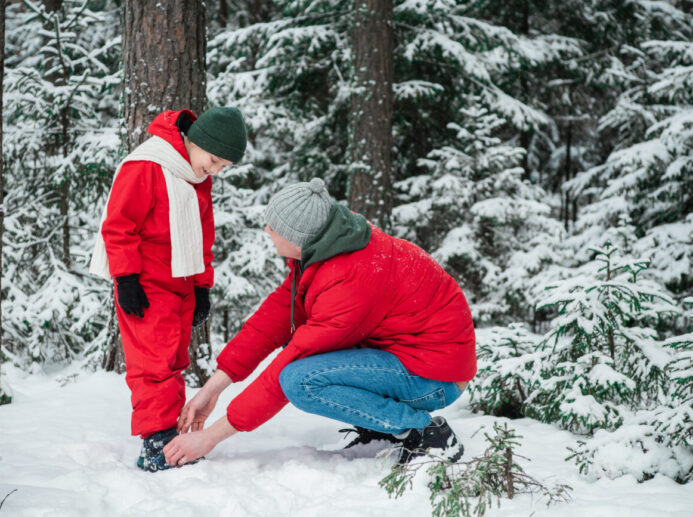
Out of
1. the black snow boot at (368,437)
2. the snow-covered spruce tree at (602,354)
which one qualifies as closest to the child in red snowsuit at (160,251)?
the black snow boot at (368,437)

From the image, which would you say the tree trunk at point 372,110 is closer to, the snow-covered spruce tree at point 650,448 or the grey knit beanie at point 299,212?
the grey knit beanie at point 299,212

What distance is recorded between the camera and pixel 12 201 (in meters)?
7.05

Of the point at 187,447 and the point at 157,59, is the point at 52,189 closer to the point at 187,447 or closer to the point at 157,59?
the point at 157,59

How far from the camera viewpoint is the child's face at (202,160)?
8.36 ft

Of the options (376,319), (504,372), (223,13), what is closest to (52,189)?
(376,319)

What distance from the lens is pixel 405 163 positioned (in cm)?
938

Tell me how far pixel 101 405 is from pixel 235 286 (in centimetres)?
409

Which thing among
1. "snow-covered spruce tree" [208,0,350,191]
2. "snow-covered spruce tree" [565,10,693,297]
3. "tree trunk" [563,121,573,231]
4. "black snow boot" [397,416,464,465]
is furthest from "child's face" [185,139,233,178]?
"tree trunk" [563,121,573,231]

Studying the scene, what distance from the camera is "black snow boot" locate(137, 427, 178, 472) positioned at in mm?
2238

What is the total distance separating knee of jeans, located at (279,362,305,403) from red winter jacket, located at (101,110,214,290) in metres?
0.78

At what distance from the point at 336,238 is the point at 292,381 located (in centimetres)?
62

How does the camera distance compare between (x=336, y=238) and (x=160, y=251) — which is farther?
(x=160, y=251)

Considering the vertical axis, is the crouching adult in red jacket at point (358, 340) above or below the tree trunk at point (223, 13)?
below

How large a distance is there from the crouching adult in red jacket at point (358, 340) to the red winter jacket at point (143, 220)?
0.59m
